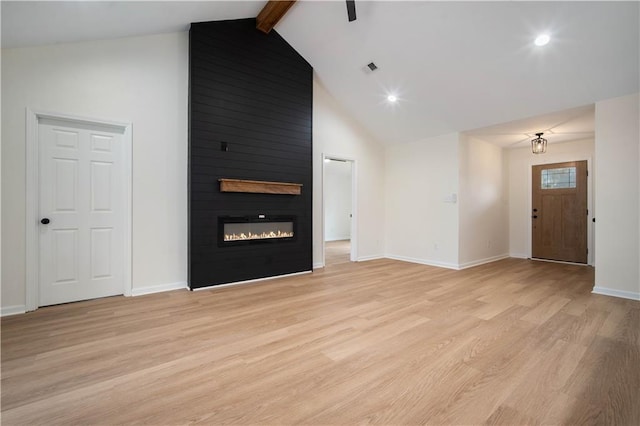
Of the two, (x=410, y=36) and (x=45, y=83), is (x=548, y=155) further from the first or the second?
(x=45, y=83)

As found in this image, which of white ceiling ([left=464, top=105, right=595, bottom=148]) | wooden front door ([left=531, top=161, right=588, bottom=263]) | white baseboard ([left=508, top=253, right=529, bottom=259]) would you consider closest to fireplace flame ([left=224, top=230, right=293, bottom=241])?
white ceiling ([left=464, top=105, right=595, bottom=148])

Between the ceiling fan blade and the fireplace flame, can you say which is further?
the fireplace flame

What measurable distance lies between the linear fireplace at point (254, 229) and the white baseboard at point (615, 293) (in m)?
4.27

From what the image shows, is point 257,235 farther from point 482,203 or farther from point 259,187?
point 482,203

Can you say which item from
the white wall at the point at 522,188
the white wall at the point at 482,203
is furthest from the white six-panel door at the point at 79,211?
the white wall at the point at 522,188

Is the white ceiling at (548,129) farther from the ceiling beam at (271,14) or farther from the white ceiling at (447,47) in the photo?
the ceiling beam at (271,14)

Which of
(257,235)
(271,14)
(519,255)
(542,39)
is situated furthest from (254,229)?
(519,255)

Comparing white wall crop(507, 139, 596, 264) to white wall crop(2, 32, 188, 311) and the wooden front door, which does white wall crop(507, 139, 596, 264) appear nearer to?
the wooden front door

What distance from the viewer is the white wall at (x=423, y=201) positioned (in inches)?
211

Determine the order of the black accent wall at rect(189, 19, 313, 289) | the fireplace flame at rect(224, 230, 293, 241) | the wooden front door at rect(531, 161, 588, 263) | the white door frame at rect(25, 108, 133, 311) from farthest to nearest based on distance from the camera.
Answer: the wooden front door at rect(531, 161, 588, 263)
the fireplace flame at rect(224, 230, 293, 241)
the black accent wall at rect(189, 19, 313, 289)
the white door frame at rect(25, 108, 133, 311)

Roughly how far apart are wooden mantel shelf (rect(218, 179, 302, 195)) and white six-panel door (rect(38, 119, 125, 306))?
1252 millimetres

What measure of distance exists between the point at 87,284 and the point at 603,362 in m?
5.00

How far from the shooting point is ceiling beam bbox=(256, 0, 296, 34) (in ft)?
12.7

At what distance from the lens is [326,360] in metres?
2.07
